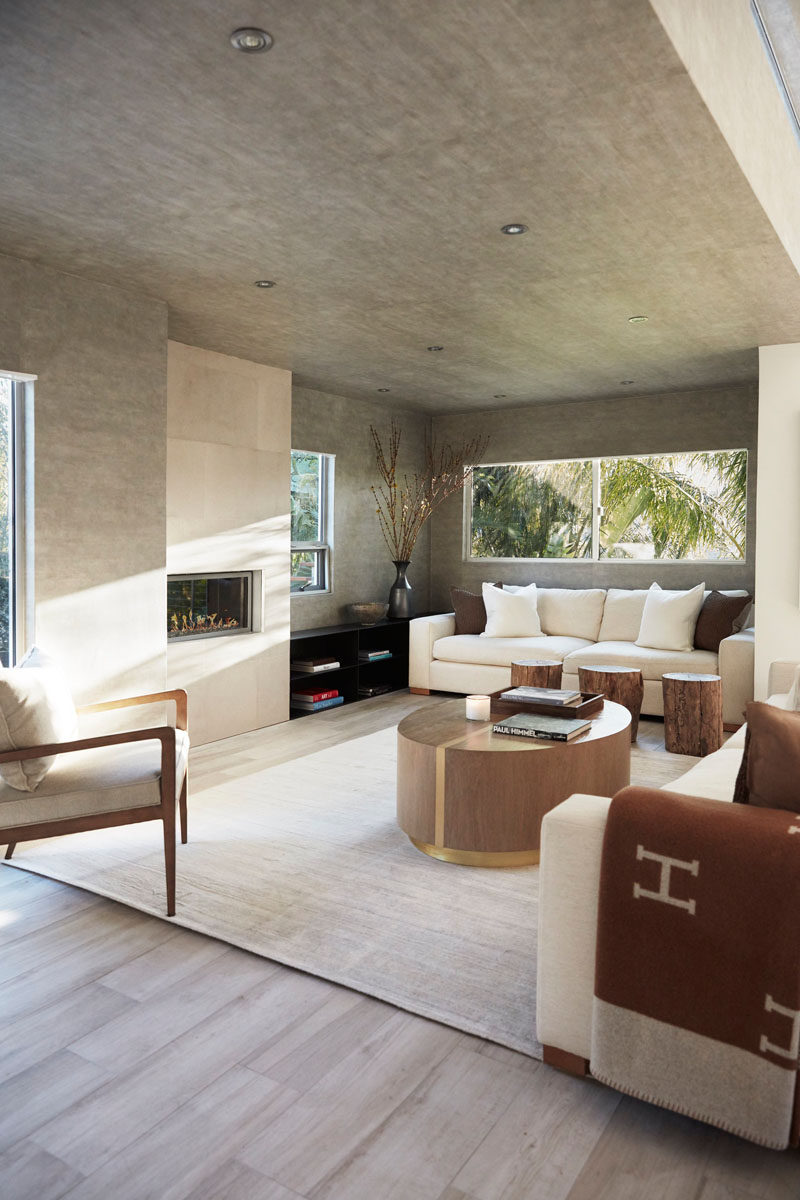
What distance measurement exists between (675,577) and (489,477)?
1935 millimetres

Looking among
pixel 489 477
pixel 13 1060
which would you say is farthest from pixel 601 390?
pixel 13 1060

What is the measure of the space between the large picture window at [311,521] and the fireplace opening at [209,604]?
3.41 feet

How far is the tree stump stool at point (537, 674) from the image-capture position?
5457mm

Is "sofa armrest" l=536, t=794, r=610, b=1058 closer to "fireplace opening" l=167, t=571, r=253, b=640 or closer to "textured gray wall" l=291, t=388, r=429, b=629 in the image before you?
"fireplace opening" l=167, t=571, r=253, b=640

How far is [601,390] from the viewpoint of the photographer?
671 centimetres

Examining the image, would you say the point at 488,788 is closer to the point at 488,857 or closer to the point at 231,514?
the point at 488,857

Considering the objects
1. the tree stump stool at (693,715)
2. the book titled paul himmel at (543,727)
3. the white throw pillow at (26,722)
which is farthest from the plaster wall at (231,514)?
the tree stump stool at (693,715)

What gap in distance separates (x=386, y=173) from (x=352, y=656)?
4285 mm

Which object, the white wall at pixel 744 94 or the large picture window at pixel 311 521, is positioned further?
the large picture window at pixel 311 521

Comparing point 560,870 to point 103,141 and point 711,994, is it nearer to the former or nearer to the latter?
point 711,994

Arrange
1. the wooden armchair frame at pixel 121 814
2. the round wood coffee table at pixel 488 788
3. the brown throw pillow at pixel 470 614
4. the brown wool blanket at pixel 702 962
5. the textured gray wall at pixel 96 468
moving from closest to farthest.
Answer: the brown wool blanket at pixel 702 962 → the wooden armchair frame at pixel 121 814 → the round wood coffee table at pixel 488 788 → the textured gray wall at pixel 96 468 → the brown throw pillow at pixel 470 614

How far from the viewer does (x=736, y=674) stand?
5531 millimetres

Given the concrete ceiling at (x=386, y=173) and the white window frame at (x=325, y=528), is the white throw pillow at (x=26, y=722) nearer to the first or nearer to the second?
the concrete ceiling at (x=386, y=173)

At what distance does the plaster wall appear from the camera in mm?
5082
